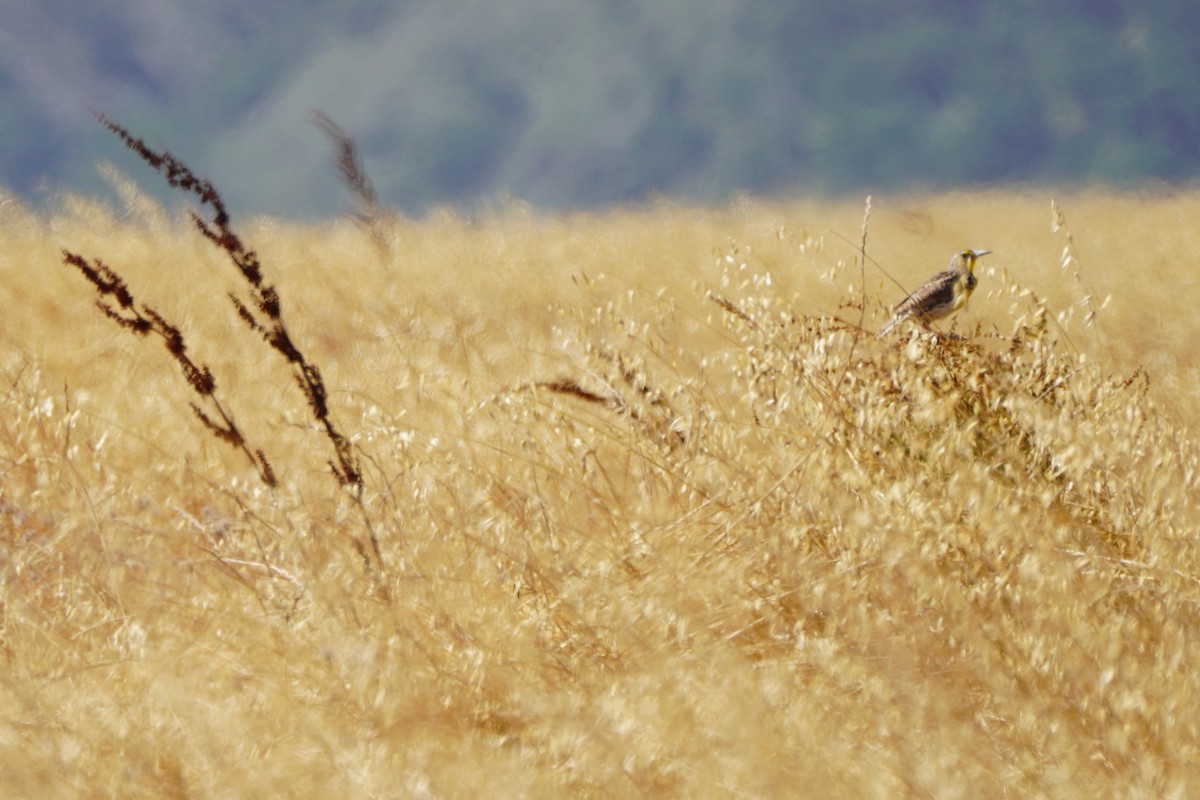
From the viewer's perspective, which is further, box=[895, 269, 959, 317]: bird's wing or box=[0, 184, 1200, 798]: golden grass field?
box=[895, 269, 959, 317]: bird's wing

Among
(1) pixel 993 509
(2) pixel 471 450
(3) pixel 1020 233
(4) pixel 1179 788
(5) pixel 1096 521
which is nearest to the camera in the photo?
(4) pixel 1179 788

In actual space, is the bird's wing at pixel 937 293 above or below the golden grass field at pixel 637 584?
above

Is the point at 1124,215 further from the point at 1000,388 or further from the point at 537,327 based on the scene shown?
the point at 1000,388

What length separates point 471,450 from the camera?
2.63 metres

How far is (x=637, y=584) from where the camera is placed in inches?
79.8

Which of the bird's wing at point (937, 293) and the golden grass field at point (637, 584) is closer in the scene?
the golden grass field at point (637, 584)

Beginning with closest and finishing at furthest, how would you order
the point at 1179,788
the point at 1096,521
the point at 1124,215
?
1. the point at 1179,788
2. the point at 1096,521
3. the point at 1124,215

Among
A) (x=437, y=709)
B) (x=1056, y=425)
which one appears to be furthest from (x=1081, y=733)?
(x=437, y=709)

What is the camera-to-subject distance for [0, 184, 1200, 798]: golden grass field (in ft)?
5.08

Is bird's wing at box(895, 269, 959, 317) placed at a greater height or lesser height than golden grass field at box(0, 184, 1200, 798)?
greater

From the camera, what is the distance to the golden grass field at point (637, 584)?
5.08 ft

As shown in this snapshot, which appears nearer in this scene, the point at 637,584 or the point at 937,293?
the point at 637,584

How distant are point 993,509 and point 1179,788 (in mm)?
807

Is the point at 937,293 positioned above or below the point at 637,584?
above
